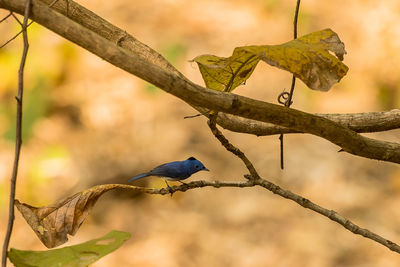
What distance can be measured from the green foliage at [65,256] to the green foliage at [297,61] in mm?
328

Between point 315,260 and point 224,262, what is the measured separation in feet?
1.58

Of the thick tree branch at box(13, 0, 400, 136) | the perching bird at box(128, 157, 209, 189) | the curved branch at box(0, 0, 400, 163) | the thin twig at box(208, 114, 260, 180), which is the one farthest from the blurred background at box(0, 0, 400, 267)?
the curved branch at box(0, 0, 400, 163)

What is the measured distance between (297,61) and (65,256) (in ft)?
1.38

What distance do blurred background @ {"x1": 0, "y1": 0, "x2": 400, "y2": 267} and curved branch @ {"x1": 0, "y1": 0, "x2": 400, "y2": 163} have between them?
7.49 feet

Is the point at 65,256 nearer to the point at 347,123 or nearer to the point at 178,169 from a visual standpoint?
the point at 178,169

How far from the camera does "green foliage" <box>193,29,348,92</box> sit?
0.82 meters

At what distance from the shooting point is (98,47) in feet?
2.20

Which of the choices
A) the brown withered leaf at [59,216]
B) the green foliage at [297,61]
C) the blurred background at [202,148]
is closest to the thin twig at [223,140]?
the green foliage at [297,61]

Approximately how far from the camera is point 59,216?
3.09 feet

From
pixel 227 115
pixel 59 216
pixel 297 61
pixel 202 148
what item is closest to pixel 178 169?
pixel 227 115

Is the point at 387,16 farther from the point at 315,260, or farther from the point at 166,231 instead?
the point at 166,231

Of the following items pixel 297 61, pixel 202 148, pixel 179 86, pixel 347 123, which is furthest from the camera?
pixel 202 148

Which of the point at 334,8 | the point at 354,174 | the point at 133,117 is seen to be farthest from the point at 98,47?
the point at 334,8

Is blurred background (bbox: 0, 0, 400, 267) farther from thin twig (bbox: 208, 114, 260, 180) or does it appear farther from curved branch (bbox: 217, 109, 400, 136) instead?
thin twig (bbox: 208, 114, 260, 180)
